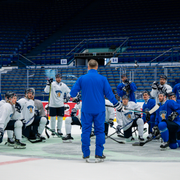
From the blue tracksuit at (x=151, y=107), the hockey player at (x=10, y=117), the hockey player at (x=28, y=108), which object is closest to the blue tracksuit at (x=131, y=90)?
the blue tracksuit at (x=151, y=107)

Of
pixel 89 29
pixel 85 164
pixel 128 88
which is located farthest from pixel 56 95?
pixel 89 29

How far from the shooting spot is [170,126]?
18.0 feet

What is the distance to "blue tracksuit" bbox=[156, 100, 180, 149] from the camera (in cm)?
541

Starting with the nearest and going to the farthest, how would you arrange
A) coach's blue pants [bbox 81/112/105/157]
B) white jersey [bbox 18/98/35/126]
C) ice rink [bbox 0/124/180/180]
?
1. ice rink [bbox 0/124/180/180]
2. coach's blue pants [bbox 81/112/105/157]
3. white jersey [bbox 18/98/35/126]

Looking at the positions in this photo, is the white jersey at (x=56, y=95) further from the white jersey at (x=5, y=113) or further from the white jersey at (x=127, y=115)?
the white jersey at (x=5, y=113)

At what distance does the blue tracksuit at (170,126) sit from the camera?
5415 mm

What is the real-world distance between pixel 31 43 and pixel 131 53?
7090mm

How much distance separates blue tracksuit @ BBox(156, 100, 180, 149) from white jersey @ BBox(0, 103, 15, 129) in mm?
2571

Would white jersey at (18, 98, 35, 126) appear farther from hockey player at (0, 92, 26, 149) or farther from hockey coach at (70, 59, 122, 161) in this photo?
hockey coach at (70, 59, 122, 161)

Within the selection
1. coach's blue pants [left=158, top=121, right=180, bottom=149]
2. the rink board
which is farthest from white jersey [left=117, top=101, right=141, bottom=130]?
coach's blue pants [left=158, top=121, right=180, bottom=149]

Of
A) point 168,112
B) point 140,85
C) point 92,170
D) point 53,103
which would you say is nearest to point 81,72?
point 140,85

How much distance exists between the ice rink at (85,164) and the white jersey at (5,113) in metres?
0.49

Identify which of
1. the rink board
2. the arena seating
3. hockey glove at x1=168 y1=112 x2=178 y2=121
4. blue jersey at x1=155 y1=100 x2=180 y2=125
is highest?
the arena seating

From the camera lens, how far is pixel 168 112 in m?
5.66
